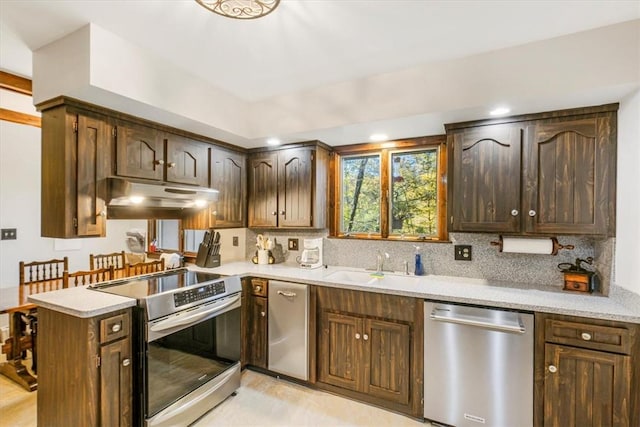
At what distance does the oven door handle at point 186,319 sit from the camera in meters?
1.88

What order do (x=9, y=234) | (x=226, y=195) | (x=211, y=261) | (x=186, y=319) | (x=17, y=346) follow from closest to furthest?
(x=186, y=319), (x=17, y=346), (x=211, y=261), (x=226, y=195), (x=9, y=234)

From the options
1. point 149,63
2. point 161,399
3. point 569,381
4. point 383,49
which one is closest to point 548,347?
point 569,381

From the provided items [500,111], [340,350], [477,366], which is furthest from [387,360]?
[500,111]

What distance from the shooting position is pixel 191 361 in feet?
6.98

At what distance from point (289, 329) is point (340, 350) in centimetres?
46

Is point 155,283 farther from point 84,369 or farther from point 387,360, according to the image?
point 387,360

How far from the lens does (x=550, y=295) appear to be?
79.7 inches

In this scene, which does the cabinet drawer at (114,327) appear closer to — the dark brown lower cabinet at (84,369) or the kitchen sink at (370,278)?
the dark brown lower cabinet at (84,369)

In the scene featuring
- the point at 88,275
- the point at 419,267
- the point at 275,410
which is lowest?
the point at 275,410

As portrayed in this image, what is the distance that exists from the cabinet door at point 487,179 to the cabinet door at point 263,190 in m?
1.69

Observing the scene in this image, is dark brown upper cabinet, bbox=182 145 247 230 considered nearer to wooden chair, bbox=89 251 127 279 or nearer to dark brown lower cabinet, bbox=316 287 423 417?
dark brown lower cabinet, bbox=316 287 423 417

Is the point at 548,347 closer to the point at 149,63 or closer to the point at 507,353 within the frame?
the point at 507,353

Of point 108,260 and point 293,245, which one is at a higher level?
point 293,245

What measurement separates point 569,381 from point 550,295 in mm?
510
